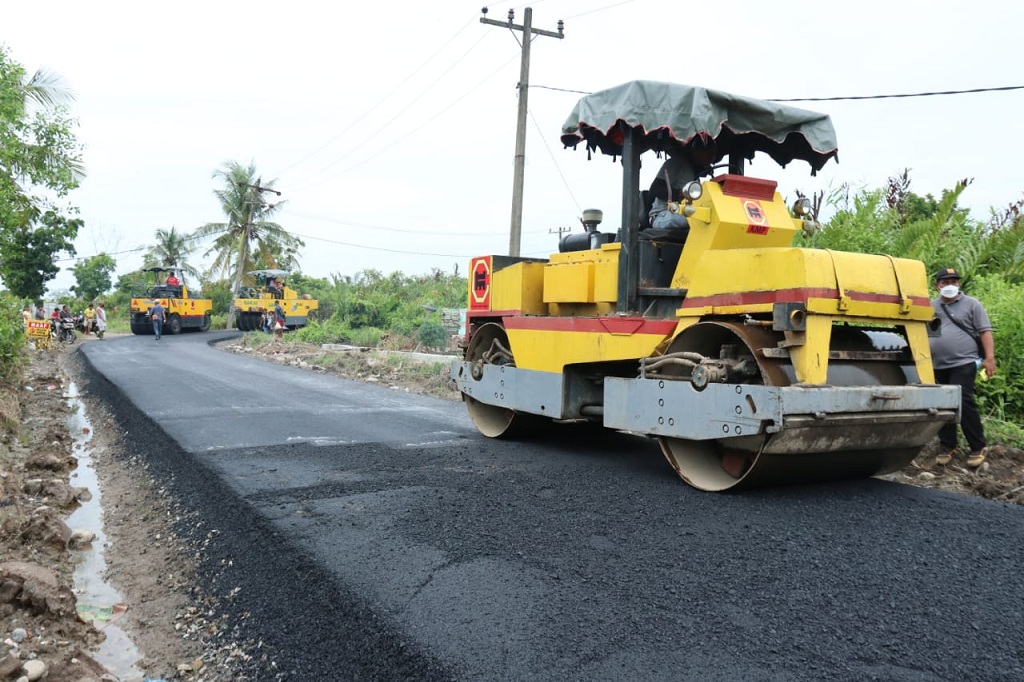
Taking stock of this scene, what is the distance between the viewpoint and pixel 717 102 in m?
5.18

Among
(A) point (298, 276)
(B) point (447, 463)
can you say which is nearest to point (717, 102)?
(B) point (447, 463)

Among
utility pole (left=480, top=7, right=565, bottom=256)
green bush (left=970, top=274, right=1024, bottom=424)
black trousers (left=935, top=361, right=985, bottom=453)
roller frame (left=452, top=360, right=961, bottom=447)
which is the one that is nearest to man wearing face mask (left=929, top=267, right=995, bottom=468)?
black trousers (left=935, top=361, right=985, bottom=453)

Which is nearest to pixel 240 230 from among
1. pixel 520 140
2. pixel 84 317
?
pixel 84 317

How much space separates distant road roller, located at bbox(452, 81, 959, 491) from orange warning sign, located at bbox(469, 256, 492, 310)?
2.90 ft

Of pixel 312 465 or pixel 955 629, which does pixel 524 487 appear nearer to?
pixel 312 465

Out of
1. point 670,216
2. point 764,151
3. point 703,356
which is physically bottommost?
point 703,356

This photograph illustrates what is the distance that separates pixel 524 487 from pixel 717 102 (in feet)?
9.19

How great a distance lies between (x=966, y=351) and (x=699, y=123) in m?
2.66

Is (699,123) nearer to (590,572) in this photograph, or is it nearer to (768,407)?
(768,407)

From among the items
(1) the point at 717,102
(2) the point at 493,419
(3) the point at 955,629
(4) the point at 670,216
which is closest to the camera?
(3) the point at 955,629

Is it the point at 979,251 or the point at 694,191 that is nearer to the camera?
the point at 694,191

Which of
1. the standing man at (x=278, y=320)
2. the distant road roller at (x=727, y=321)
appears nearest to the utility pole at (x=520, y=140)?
the distant road roller at (x=727, y=321)

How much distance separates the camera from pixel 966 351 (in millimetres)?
5758

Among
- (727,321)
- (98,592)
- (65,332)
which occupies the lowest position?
(98,592)
